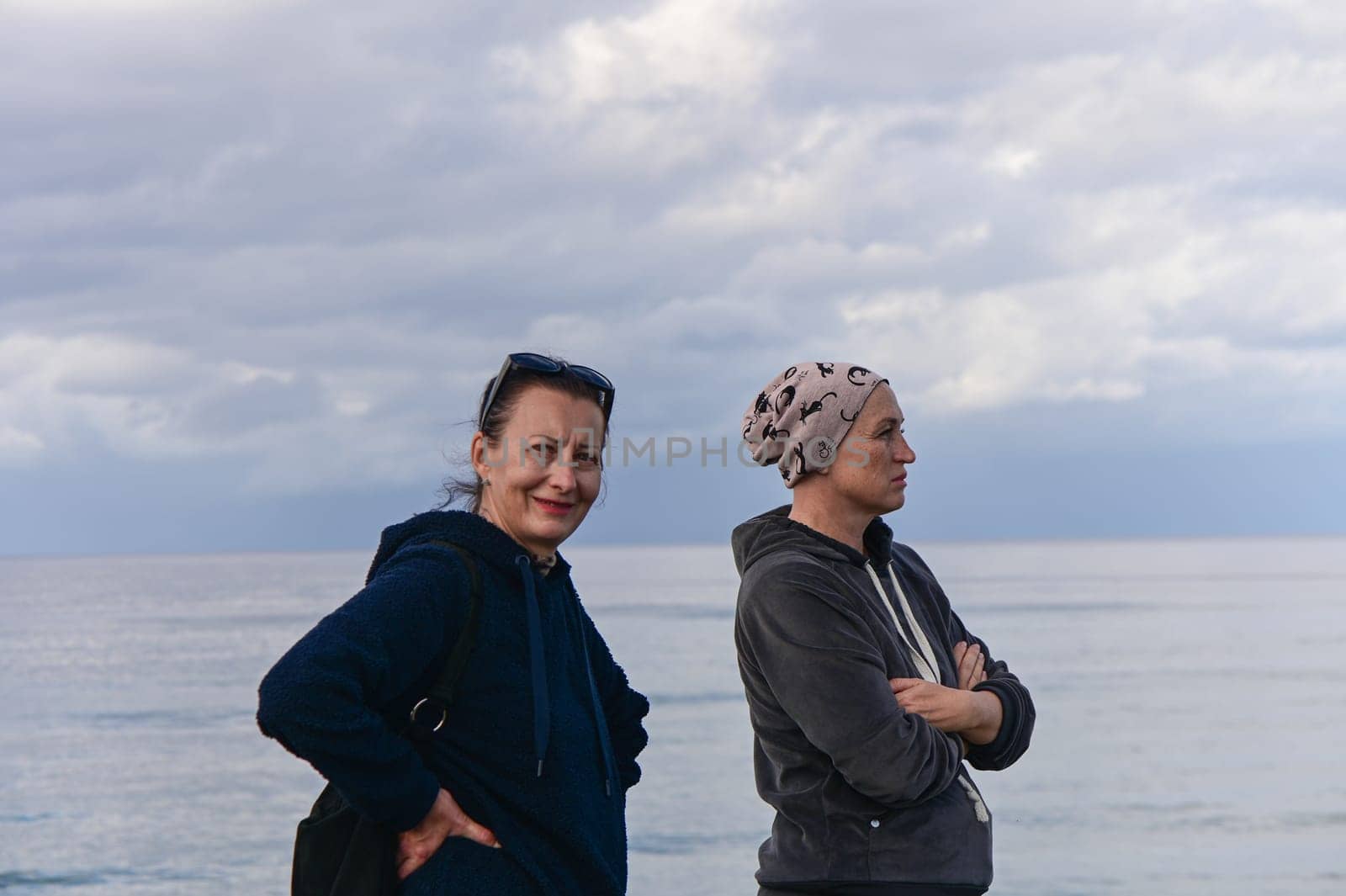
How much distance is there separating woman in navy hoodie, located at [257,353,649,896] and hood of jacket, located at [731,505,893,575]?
44 cm

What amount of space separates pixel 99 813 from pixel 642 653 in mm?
19642

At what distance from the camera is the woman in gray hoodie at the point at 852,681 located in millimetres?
2768

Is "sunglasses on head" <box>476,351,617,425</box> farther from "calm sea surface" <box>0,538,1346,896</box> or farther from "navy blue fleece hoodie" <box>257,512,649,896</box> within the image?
"calm sea surface" <box>0,538,1346,896</box>

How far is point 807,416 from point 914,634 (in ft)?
1.76

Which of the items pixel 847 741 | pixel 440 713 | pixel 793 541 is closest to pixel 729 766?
pixel 793 541

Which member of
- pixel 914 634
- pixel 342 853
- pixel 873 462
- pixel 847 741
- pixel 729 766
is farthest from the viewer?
pixel 729 766

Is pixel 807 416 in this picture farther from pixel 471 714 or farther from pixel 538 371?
pixel 471 714

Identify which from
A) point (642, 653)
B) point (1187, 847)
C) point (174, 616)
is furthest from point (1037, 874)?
point (174, 616)

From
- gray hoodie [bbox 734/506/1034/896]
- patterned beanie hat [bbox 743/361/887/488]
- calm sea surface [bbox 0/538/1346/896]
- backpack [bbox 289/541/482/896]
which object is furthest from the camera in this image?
calm sea surface [bbox 0/538/1346/896]

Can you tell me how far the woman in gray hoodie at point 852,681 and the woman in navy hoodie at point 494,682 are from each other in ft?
1.19

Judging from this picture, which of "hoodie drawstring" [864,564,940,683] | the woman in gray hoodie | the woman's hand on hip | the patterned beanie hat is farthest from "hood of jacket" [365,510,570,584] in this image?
"hoodie drawstring" [864,564,940,683]

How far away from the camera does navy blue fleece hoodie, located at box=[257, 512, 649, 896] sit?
2146mm

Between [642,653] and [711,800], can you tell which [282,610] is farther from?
[711,800]

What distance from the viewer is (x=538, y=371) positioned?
2625 millimetres
